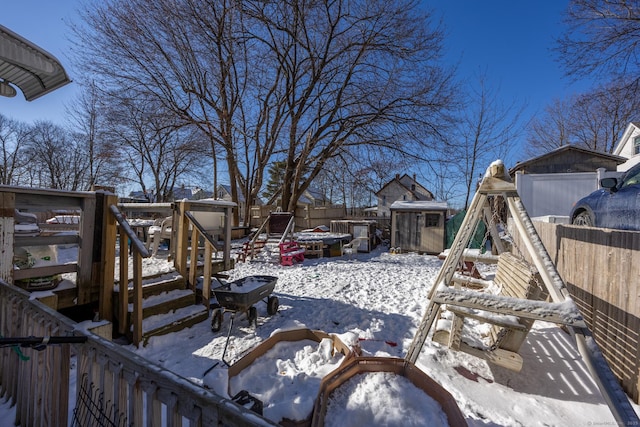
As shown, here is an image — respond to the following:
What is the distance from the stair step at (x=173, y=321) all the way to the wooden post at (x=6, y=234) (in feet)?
4.87

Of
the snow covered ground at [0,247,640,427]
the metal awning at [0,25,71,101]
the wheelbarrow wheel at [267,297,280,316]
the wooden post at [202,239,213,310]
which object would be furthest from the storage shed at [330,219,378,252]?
the metal awning at [0,25,71,101]

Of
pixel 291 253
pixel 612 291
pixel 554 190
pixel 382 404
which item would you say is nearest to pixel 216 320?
pixel 382 404

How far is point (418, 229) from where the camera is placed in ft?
41.2

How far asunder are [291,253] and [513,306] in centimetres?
764

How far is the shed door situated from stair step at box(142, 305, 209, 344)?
10.0 m

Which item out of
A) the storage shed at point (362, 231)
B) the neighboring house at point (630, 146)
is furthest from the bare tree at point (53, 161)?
the neighboring house at point (630, 146)

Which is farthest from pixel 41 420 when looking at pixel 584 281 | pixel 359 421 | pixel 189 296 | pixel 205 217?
pixel 205 217

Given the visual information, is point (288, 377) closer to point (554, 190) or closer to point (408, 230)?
point (408, 230)

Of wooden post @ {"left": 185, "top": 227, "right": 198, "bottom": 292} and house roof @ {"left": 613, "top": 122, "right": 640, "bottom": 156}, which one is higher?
house roof @ {"left": 613, "top": 122, "right": 640, "bottom": 156}

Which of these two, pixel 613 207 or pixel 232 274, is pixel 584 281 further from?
pixel 232 274

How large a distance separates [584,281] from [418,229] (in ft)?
29.5

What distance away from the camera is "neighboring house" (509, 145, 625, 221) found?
499 inches

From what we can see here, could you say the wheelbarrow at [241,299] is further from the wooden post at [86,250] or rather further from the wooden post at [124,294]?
the wooden post at [86,250]

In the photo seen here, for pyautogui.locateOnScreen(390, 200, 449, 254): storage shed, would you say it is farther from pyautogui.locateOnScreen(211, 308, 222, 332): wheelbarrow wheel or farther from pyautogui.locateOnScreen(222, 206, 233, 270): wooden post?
pyautogui.locateOnScreen(211, 308, 222, 332): wheelbarrow wheel
